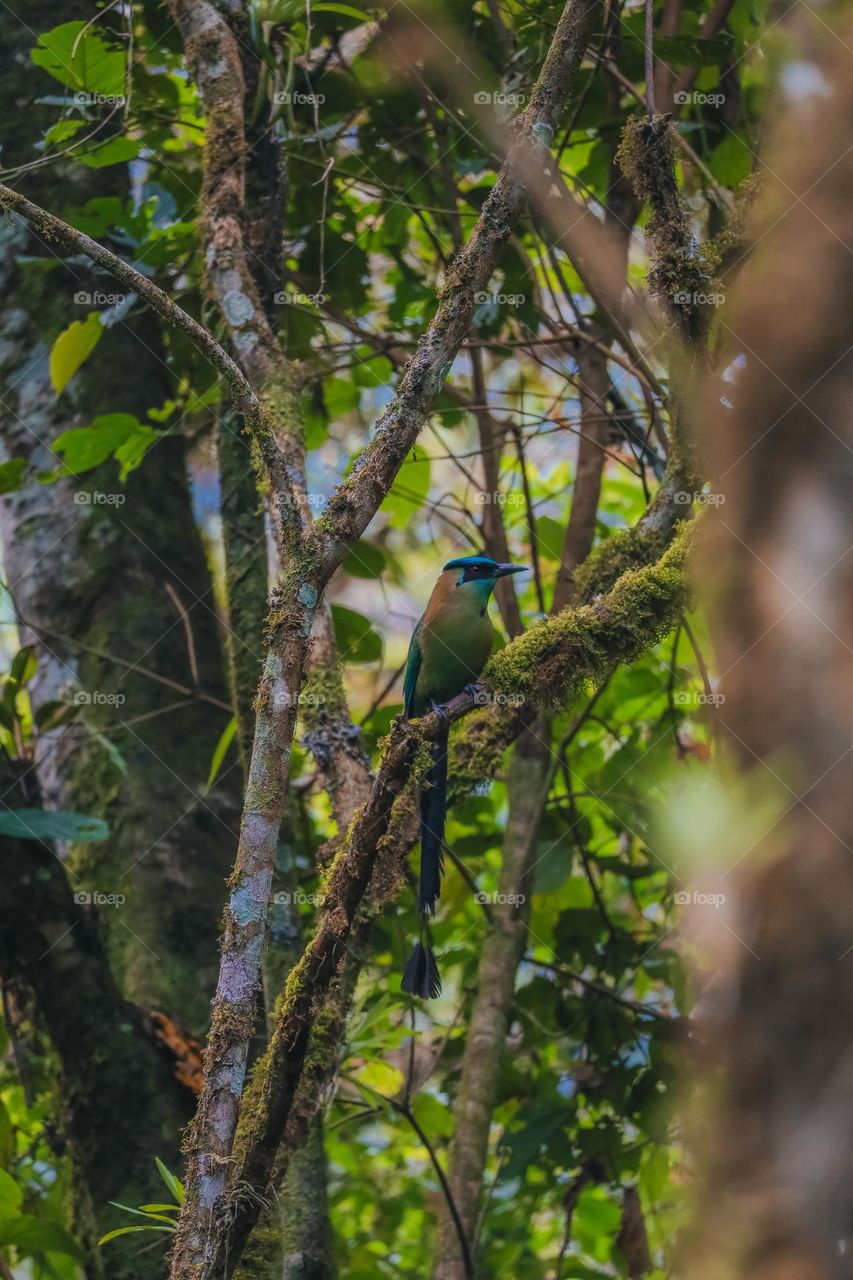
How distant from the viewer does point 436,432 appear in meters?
3.83

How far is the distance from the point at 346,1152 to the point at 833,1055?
4.66m

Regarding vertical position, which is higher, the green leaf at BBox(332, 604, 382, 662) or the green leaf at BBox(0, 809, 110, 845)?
the green leaf at BBox(332, 604, 382, 662)

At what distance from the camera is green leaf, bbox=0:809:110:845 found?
9.68 ft

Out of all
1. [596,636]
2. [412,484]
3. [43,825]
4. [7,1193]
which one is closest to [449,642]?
[412,484]

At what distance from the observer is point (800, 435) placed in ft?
2.17

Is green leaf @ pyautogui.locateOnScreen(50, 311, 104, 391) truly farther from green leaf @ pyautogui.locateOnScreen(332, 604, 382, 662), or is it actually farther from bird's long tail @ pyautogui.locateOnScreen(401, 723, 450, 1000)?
bird's long tail @ pyautogui.locateOnScreen(401, 723, 450, 1000)

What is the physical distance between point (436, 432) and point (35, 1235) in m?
2.40

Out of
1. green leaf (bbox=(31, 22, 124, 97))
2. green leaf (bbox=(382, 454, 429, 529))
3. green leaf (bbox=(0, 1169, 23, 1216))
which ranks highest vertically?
green leaf (bbox=(31, 22, 124, 97))

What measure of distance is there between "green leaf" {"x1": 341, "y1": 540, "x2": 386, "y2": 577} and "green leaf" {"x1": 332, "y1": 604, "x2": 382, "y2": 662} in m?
0.16

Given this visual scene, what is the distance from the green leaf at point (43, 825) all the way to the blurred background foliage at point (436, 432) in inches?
0.5

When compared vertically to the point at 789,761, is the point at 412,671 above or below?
above

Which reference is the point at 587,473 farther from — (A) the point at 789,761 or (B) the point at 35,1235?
(A) the point at 789,761

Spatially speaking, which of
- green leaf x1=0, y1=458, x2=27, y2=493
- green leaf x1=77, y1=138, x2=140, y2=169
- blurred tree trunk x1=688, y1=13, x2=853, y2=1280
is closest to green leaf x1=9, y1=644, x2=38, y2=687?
green leaf x1=0, y1=458, x2=27, y2=493

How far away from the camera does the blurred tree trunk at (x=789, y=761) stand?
57cm
